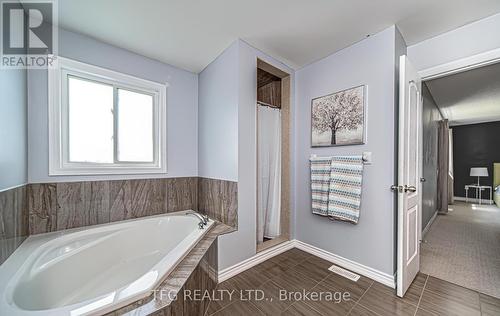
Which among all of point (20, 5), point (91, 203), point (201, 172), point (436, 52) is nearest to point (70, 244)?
point (91, 203)

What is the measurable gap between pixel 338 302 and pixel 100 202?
2.31 meters

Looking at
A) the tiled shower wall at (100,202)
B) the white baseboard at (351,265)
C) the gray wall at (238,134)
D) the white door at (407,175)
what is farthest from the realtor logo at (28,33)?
the white baseboard at (351,265)

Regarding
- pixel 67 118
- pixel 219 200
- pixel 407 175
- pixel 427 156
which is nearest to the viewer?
pixel 407 175

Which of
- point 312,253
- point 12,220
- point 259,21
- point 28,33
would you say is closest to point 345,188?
point 312,253

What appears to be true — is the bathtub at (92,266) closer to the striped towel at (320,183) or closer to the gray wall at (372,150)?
the striped towel at (320,183)

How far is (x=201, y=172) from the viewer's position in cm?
252

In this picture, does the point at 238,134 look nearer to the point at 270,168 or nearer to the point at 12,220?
the point at 270,168

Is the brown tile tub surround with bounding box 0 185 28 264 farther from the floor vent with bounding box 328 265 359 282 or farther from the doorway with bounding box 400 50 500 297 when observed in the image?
the doorway with bounding box 400 50 500 297

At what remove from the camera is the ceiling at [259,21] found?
1446mm

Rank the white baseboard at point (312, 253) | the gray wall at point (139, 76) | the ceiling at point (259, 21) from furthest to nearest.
→ the white baseboard at point (312, 253) < the gray wall at point (139, 76) < the ceiling at point (259, 21)

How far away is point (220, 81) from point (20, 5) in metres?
1.58

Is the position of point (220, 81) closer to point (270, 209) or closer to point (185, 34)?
point (185, 34)

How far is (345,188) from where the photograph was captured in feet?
6.25

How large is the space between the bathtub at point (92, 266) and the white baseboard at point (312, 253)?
51 centimetres
